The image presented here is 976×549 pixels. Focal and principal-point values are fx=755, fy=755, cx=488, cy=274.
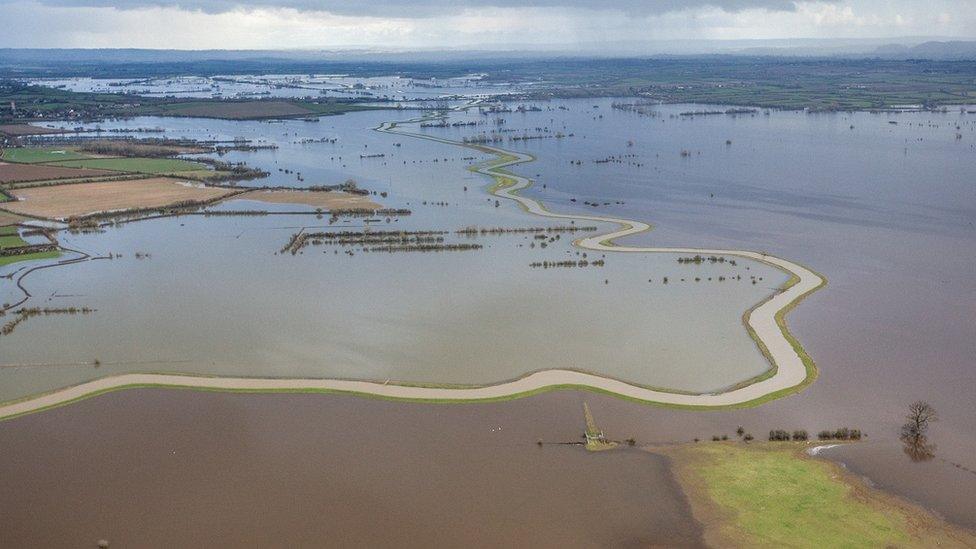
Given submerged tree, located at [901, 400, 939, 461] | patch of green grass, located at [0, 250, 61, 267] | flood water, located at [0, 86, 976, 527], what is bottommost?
submerged tree, located at [901, 400, 939, 461]

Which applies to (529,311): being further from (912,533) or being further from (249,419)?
(912,533)

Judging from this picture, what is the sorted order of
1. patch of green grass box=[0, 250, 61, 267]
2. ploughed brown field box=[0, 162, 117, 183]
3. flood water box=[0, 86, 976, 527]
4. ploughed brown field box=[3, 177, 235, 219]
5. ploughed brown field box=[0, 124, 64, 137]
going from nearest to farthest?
flood water box=[0, 86, 976, 527], patch of green grass box=[0, 250, 61, 267], ploughed brown field box=[3, 177, 235, 219], ploughed brown field box=[0, 162, 117, 183], ploughed brown field box=[0, 124, 64, 137]

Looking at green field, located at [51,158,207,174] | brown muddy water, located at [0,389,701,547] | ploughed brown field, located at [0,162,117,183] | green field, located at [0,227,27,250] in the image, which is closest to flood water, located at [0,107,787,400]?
green field, located at [0,227,27,250]

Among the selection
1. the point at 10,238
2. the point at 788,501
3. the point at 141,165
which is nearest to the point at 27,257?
the point at 10,238

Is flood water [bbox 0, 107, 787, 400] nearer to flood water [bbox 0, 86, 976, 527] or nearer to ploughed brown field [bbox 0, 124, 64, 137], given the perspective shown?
flood water [bbox 0, 86, 976, 527]

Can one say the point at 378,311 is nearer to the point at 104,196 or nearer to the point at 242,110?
the point at 104,196

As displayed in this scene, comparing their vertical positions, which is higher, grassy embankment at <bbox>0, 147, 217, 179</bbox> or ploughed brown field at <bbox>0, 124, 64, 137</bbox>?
ploughed brown field at <bbox>0, 124, 64, 137</bbox>

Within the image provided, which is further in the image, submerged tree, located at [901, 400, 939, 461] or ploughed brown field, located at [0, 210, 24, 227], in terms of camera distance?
ploughed brown field, located at [0, 210, 24, 227]
